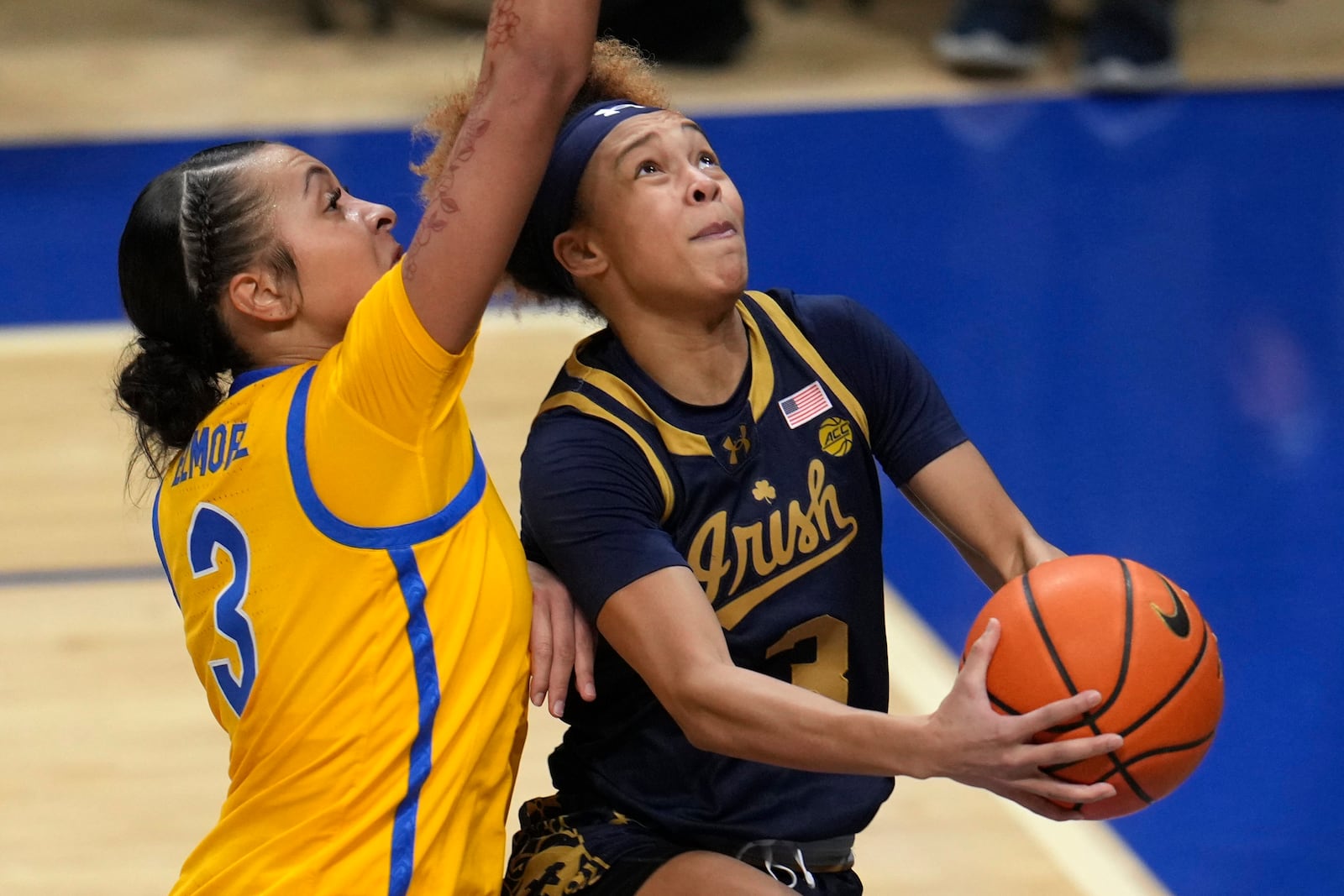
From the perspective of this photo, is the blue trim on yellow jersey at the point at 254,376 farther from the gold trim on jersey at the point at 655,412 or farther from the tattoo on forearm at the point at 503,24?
the tattoo on forearm at the point at 503,24

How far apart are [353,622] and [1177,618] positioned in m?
0.96

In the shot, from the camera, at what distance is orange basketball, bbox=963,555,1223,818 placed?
5.95 ft

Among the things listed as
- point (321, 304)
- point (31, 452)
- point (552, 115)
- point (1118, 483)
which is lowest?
point (31, 452)

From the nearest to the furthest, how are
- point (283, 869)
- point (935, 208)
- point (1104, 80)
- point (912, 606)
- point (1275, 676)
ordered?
point (283, 869), point (1275, 676), point (912, 606), point (935, 208), point (1104, 80)

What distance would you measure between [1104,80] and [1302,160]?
4.21 ft

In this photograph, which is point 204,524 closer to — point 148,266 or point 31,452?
point 148,266

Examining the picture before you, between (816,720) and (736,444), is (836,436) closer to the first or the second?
(736,444)

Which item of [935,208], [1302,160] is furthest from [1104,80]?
[935,208]

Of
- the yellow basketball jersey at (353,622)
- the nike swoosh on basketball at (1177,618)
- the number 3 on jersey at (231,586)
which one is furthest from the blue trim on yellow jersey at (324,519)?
the nike swoosh on basketball at (1177,618)

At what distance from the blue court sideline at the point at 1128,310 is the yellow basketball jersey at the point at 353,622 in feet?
3.00

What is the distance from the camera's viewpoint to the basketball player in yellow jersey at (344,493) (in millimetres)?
1825

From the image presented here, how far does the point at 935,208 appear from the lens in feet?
21.6

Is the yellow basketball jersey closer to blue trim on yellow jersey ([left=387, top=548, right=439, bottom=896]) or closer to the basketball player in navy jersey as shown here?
blue trim on yellow jersey ([left=387, top=548, right=439, bottom=896])

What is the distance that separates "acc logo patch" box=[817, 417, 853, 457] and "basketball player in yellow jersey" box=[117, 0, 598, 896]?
43cm
